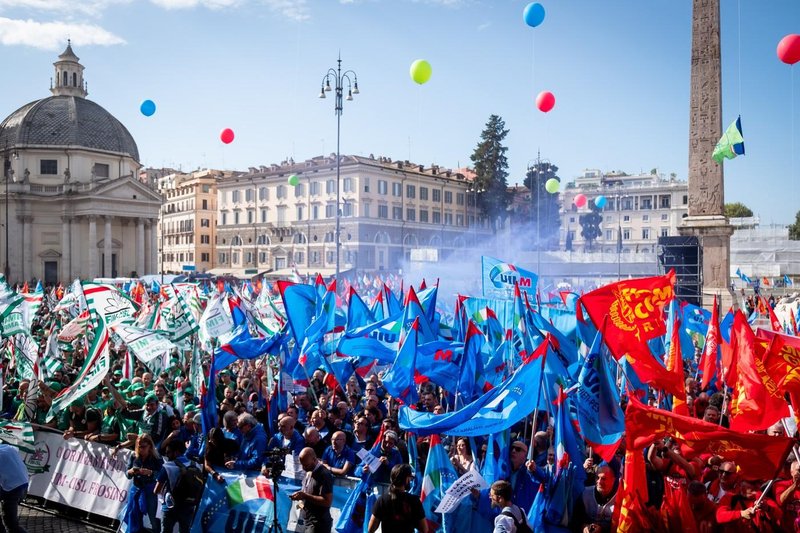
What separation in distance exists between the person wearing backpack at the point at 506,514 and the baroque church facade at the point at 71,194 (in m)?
67.5

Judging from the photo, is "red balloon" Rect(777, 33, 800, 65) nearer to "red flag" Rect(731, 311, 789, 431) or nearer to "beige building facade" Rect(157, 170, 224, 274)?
"red flag" Rect(731, 311, 789, 431)

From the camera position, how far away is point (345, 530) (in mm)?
7035

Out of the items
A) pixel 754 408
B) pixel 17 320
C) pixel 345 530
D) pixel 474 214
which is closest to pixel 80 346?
pixel 17 320

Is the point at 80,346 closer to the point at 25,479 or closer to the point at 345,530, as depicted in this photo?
the point at 25,479

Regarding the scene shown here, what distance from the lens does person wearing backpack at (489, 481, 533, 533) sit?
216 inches

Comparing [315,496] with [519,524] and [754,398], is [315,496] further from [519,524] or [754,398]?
[754,398]

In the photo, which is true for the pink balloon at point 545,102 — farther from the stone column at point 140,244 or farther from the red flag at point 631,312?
the stone column at point 140,244

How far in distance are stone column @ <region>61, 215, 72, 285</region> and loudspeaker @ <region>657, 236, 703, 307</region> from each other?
182 feet

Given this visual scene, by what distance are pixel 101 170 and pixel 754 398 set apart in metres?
73.4

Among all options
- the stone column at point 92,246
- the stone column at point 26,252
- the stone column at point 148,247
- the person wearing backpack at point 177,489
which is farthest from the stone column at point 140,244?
the person wearing backpack at point 177,489


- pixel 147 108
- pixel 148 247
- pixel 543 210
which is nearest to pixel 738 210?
pixel 543 210

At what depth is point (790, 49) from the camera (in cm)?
1653

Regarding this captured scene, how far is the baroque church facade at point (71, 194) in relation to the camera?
6756 centimetres

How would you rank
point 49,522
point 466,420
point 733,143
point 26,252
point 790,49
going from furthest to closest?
point 26,252
point 733,143
point 790,49
point 49,522
point 466,420
